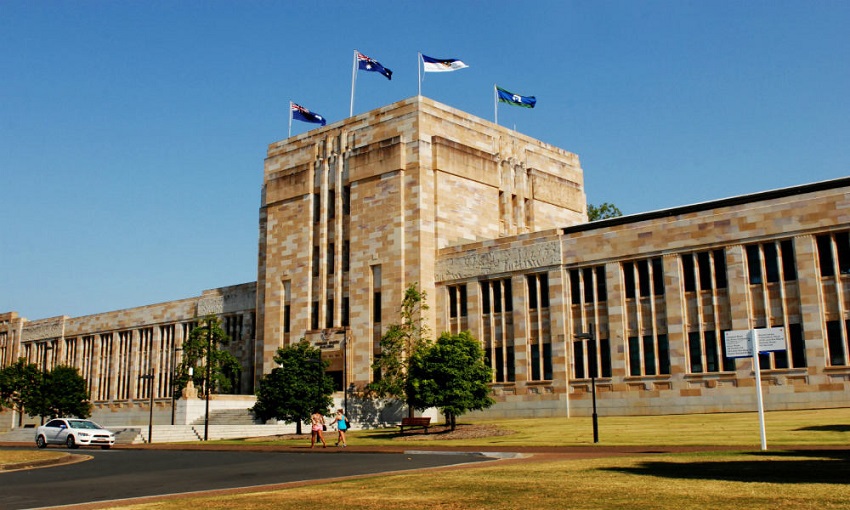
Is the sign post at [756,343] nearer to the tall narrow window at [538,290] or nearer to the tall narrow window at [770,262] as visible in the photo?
the tall narrow window at [770,262]

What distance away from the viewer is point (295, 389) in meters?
48.3

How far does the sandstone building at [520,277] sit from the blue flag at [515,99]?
2568 mm

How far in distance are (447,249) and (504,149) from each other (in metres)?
11.6

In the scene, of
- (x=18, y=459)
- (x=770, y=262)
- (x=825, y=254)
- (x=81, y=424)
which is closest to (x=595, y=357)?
(x=770, y=262)

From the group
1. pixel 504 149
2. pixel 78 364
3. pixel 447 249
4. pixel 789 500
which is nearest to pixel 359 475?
pixel 789 500

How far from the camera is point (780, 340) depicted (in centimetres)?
2631

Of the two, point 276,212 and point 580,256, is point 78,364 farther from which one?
point 580,256

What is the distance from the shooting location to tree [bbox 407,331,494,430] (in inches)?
1633

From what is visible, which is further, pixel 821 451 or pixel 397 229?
pixel 397 229

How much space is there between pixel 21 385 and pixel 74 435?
113 ft

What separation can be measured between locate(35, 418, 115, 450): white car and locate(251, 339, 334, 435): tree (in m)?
9.02

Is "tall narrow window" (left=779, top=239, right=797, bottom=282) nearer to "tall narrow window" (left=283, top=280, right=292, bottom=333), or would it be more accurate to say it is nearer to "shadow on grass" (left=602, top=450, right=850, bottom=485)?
"shadow on grass" (left=602, top=450, right=850, bottom=485)

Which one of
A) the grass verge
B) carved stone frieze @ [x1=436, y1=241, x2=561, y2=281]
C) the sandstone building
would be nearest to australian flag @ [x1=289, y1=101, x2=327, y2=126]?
the sandstone building

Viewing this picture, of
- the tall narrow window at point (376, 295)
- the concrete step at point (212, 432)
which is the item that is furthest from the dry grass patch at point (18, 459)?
the tall narrow window at point (376, 295)
